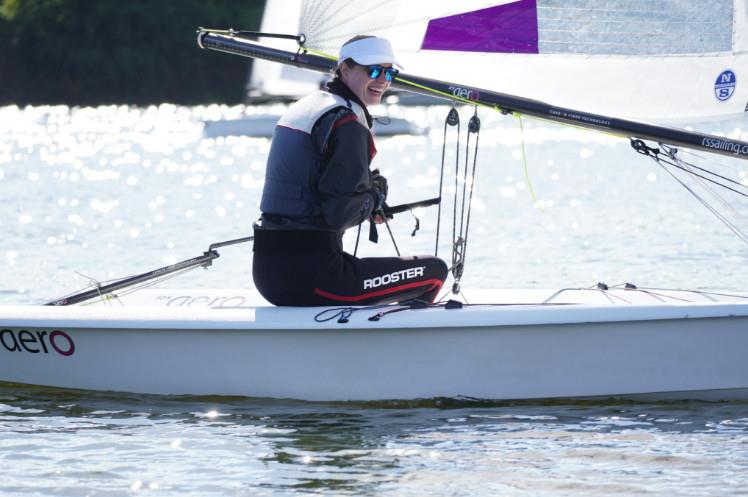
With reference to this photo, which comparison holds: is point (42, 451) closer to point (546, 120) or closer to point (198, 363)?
point (198, 363)

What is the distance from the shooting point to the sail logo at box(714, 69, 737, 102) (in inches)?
219

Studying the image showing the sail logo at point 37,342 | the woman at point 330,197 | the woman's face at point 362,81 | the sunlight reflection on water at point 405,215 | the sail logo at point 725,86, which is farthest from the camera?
the sunlight reflection on water at point 405,215

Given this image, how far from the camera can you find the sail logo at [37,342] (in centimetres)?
546

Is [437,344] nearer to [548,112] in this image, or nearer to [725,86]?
[548,112]

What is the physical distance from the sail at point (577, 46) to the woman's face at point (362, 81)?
642mm

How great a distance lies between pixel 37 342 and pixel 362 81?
66.7 inches

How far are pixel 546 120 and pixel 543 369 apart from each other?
1.01 metres

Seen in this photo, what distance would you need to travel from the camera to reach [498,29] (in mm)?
5785

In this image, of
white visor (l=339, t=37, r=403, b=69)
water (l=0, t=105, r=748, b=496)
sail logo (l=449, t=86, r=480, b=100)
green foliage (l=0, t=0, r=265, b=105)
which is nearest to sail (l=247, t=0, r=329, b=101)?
water (l=0, t=105, r=748, b=496)

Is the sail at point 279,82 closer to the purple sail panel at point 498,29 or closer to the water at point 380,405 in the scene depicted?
the water at point 380,405

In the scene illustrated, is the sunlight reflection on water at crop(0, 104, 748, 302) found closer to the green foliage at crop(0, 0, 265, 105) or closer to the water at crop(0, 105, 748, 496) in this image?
the water at crop(0, 105, 748, 496)

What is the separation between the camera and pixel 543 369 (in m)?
5.23

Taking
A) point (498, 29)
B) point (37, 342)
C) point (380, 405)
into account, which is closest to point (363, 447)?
point (380, 405)

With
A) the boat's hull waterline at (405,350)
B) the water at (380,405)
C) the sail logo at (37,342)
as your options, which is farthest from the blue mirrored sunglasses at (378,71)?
the sail logo at (37,342)
